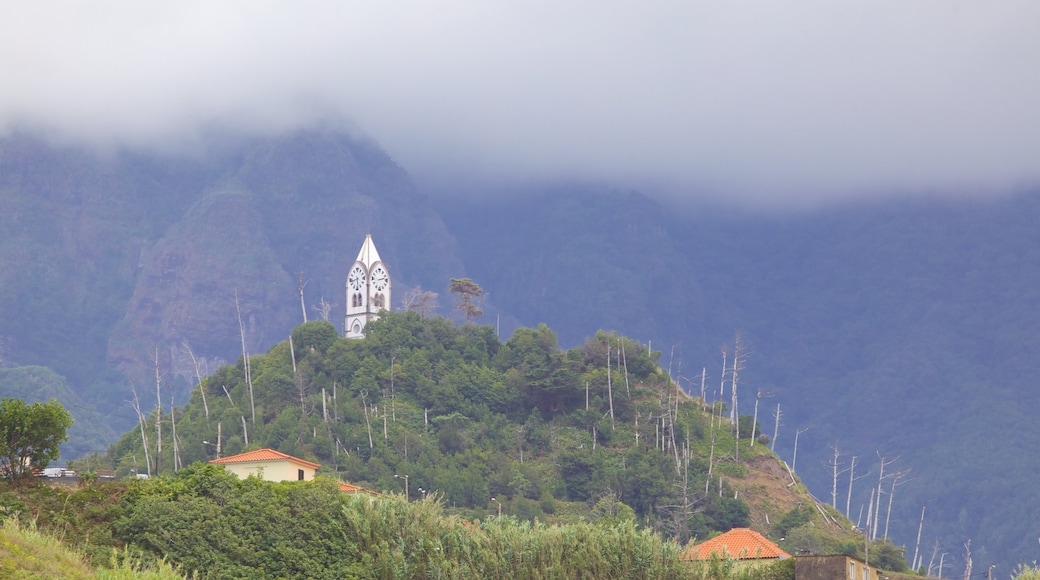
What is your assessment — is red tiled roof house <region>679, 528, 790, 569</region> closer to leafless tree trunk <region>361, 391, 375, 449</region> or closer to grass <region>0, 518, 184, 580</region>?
grass <region>0, 518, 184, 580</region>

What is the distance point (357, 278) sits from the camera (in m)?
127


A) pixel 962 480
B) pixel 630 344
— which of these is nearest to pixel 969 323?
pixel 962 480

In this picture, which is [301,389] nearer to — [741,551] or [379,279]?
[379,279]

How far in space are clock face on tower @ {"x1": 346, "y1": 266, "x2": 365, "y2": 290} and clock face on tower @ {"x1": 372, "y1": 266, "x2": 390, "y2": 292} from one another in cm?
84

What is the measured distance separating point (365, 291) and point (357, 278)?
1408mm

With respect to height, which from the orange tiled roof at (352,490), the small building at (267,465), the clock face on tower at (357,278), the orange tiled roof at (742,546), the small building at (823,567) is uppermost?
the clock face on tower at (357,278)

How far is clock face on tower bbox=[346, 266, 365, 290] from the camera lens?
126312mm

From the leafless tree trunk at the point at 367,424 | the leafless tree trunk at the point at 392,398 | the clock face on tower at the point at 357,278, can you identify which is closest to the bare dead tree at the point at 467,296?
Answer: the clock face on tower at the point at 357,278

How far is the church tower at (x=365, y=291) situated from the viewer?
124 metres

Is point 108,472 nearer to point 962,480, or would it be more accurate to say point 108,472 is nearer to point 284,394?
point 284,394

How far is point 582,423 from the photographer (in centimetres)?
10806

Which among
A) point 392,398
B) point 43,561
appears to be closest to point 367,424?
point 392,398

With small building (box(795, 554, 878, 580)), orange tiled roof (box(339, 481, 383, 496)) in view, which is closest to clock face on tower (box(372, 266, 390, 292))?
orange tiled roof (box(339, 481, 383, 496))

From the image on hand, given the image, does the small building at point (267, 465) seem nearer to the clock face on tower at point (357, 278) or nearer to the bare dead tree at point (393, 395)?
the bare dead tree at point (393, 395)
